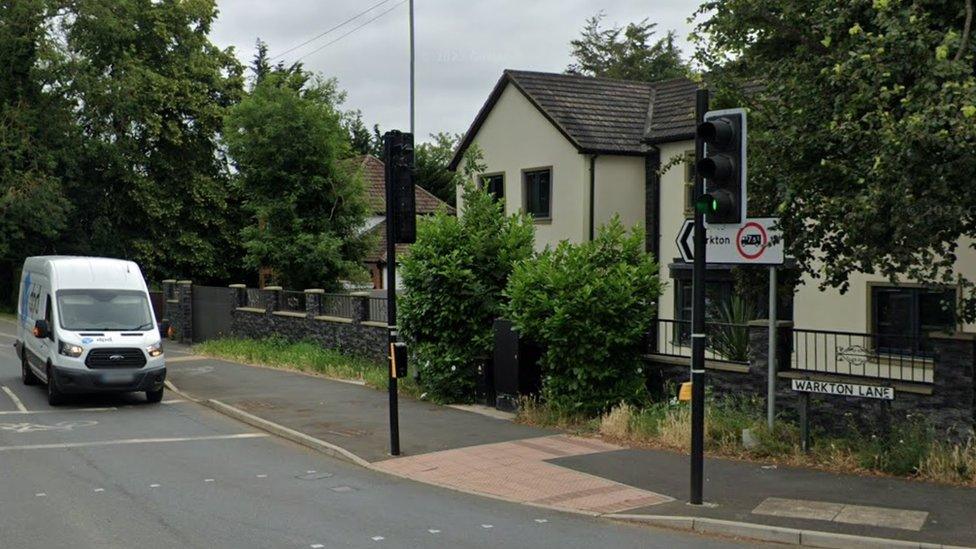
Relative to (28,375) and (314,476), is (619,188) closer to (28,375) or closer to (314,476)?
(28,375)

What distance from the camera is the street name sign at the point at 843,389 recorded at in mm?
10750

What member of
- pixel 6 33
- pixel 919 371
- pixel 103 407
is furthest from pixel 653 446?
pixel 6 33

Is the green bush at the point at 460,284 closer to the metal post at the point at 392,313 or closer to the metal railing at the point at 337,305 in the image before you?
the metal post at the point at 392,313

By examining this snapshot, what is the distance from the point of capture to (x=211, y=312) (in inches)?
1266

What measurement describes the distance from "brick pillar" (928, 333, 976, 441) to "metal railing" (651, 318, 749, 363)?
8.58 feet

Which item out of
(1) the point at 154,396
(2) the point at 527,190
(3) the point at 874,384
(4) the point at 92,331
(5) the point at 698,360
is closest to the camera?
(5) the point at 698,360

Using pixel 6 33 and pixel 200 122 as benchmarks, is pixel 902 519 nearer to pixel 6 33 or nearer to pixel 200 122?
pixel 200 122

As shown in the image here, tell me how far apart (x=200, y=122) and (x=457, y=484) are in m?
34.3

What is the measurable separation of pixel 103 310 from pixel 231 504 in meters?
9.77

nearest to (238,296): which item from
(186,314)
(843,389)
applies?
(186,314)

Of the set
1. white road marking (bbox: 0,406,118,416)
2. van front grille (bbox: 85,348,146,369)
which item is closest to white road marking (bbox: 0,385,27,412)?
white road marking (bbox: 0,406,118,416)

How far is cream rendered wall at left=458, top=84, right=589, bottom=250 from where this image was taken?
2419cm

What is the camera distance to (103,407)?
56.6 ft

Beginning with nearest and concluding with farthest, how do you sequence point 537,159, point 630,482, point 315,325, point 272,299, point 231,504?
point 231,504 → point 630,482 → point 315,325 → point 537,159 → point 272,299
